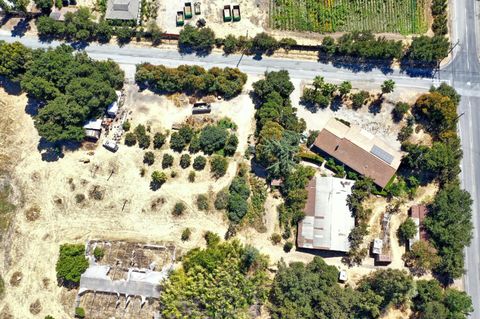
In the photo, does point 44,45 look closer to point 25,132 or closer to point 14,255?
point 25,132

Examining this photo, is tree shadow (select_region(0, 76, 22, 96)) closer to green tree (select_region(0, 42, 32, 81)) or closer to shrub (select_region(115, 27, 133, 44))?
Result: green tree (select_region(0, 42, 32, 81))

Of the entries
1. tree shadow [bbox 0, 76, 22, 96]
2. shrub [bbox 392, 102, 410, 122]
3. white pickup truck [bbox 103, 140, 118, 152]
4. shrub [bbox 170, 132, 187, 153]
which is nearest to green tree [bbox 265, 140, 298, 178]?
shrub [bbox 170, 132, 187, 153]

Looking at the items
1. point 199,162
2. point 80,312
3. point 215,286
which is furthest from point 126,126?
point 80,312

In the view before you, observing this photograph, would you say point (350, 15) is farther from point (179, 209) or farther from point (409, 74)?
point (179, 209)

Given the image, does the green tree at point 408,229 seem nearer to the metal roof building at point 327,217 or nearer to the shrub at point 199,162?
the metal roof building at point 327,217

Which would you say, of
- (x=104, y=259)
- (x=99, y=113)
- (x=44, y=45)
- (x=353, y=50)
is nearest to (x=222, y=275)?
(x=104, y=259)

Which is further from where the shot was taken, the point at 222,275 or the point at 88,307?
the point at 88,307
